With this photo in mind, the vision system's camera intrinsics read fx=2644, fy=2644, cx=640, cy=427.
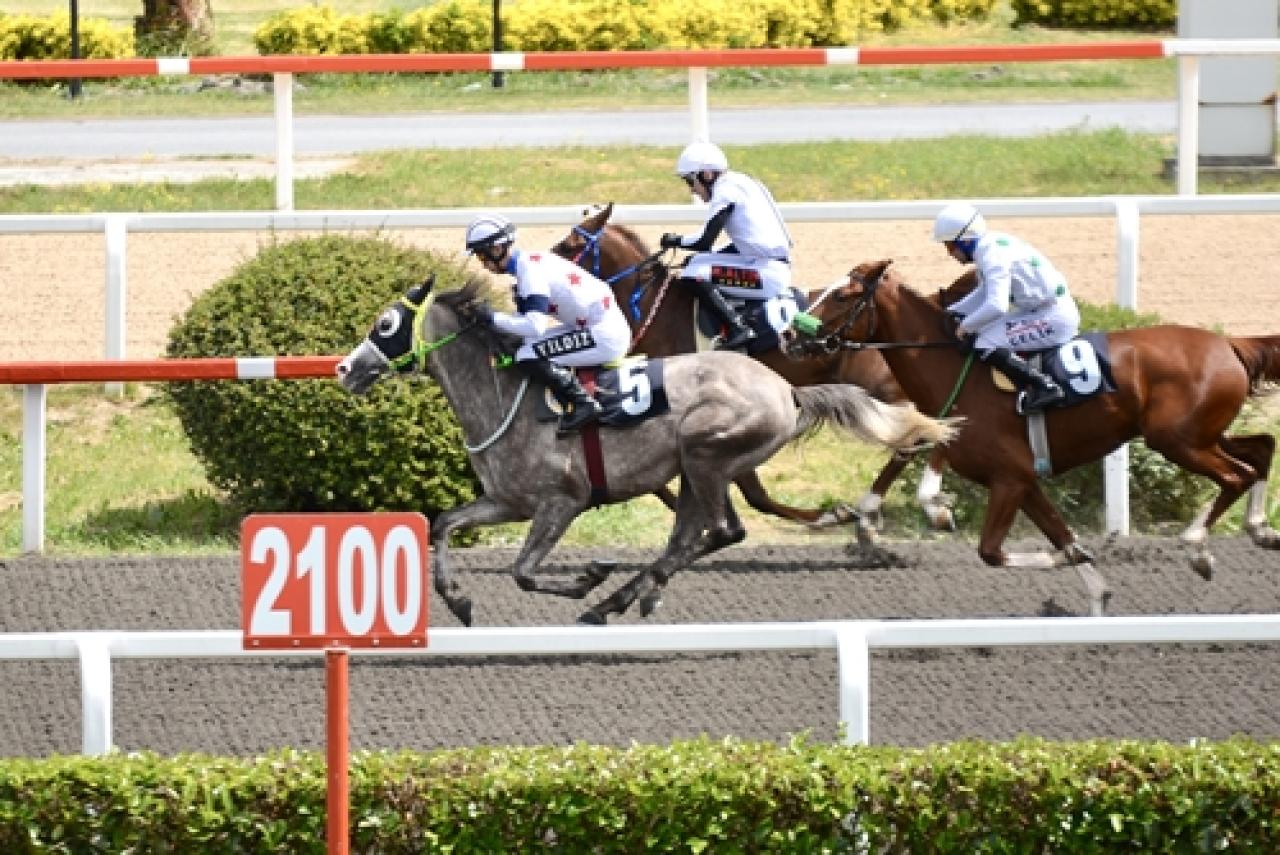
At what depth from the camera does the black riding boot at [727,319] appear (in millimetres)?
11172

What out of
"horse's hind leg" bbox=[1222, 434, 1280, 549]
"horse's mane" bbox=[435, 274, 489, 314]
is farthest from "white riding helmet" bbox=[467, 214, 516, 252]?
"horse's hind leg" bbox=[1222, 434, 1280, 549]

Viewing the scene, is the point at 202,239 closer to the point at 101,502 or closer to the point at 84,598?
the point at 101,502

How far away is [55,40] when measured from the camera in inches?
952

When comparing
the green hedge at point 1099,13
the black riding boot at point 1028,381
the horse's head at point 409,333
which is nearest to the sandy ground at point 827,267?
the black riding boot at point 1028,381

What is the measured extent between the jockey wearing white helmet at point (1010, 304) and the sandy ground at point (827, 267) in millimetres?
3425

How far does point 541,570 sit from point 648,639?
3.68m

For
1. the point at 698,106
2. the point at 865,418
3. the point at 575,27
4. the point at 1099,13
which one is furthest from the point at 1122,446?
the point at 1099,13

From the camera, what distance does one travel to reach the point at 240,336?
36.9 ft

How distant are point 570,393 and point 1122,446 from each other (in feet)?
8.19

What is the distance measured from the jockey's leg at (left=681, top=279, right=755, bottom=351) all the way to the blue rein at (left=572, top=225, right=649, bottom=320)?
0.25m

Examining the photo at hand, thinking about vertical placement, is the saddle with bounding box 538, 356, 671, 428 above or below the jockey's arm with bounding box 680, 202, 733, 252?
below

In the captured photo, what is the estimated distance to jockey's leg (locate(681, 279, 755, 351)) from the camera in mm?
11172

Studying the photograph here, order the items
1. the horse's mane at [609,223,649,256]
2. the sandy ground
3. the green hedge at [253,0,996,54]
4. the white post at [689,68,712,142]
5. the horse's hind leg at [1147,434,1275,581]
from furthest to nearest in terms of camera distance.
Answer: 1. the green hedge at [253,0,996,54]
2. the sandy ground
3. the white post at [689,68,712,142]
4. the horse's mane at [609,223,649,256]
5. the horse's hind leg at [1147,434,1275,581]

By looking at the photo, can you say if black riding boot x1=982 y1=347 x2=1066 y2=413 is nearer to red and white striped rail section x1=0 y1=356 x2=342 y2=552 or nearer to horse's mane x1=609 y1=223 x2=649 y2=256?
horse's mane x1=609 y1=223 x2=649 y2=256
